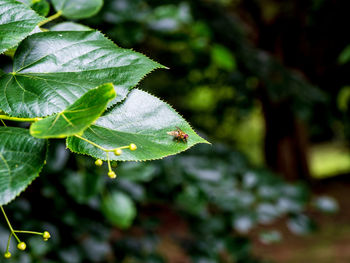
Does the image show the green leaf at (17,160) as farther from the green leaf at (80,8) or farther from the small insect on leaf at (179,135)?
the green leaf at (80,8)

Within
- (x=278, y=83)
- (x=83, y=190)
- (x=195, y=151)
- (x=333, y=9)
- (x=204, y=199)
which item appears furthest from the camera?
(x=333, y=9)

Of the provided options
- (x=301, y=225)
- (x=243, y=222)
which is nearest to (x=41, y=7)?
(x=243, y=222)

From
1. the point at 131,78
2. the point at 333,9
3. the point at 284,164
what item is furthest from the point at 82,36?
the point at 284,164

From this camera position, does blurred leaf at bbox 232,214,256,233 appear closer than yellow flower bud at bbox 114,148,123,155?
No

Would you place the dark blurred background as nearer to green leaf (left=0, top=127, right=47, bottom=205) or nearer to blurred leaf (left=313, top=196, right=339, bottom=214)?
blurred leaf (left=313, top=196, right=339, bottom=214)

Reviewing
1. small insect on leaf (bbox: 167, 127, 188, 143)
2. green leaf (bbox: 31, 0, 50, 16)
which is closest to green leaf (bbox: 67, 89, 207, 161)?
small insect on leaf (bbox: 167, 127, 188, 143)

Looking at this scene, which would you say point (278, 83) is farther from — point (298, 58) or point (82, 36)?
point (298, 58)

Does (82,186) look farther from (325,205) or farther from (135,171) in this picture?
(325,205)
